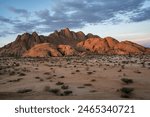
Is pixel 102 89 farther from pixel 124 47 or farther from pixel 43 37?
pixel 43 37

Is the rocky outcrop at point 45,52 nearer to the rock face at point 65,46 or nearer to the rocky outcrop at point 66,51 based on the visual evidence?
the rock face at point 65,46

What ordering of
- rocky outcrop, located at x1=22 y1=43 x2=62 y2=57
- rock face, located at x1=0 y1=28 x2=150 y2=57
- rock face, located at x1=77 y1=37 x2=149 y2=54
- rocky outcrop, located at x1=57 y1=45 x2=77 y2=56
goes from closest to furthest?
rocky outcrop, located at x1=22 y1=43 x2=62 y2=57
rock face, located at x1=0 y1=28 x2=150 y2=57
rocky outcrop, located at x1=57 y1=45 x2=77 y2=56
rock face, located at x1=77 y1=37 x2=149 y2=54

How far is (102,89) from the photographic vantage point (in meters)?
14.6

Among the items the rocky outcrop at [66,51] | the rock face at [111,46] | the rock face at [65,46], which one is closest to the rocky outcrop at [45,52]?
the rock face at [65,46]

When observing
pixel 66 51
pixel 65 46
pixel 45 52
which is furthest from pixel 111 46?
pixel 45 52

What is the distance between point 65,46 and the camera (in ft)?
325

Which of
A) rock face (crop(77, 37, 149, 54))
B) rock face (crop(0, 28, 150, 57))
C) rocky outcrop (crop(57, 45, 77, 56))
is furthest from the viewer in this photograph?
rock face (crop(77, 37, 149, 54))

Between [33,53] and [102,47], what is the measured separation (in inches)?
1280

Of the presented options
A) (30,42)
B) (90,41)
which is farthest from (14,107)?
(30,42)

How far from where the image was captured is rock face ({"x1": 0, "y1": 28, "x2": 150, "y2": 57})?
95.3 m

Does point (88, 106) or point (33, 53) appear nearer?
point (88, 106)

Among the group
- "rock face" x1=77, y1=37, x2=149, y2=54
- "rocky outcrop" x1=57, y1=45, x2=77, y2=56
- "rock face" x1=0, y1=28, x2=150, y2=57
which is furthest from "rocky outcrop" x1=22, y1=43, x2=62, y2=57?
"rock face" x1=77, y1=37, x2=149, y2=54

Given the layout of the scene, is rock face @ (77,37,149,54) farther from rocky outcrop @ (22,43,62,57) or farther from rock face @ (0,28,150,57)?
rocky outcrop @ (22,43,62,57)

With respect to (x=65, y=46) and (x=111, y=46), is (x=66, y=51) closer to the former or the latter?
(x=65, y=46)
